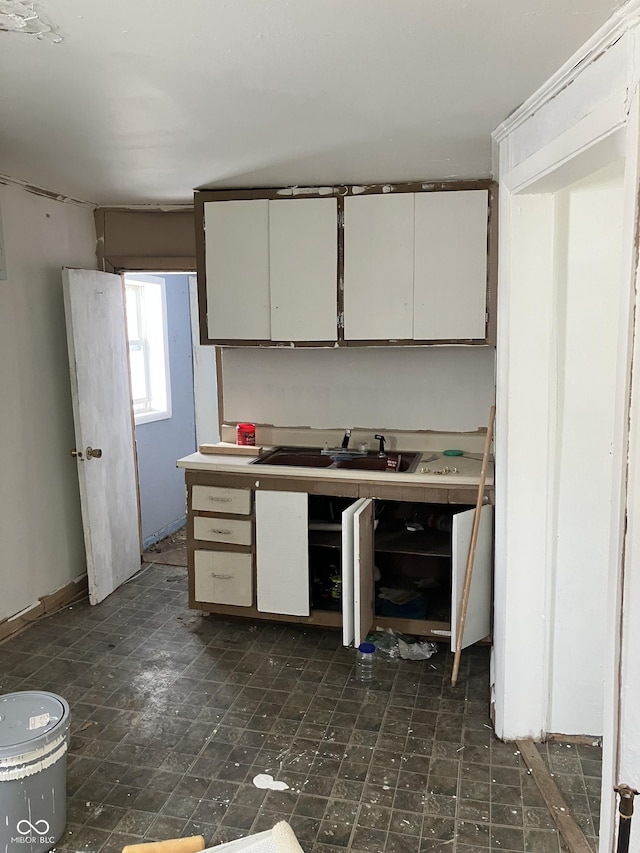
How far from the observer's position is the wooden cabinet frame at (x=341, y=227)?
333 cm

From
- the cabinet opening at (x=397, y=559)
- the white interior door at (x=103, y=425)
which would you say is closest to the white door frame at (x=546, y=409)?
the cabinet opening at (x=397, y=559)

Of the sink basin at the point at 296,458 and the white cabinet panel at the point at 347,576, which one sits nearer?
the white cabinet panel at the point at 347,576

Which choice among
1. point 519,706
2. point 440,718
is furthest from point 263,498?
point 519,706

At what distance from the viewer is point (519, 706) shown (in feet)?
8.58

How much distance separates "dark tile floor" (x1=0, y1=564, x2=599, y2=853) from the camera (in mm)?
2209

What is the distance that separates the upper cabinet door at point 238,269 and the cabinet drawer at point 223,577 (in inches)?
48.0

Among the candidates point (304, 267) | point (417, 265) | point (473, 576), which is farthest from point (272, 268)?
point (473, 576)

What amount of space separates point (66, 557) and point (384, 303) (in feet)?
7.87

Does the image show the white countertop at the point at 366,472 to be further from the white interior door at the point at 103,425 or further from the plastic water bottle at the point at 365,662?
the plastic water bottle at the point at 365,662

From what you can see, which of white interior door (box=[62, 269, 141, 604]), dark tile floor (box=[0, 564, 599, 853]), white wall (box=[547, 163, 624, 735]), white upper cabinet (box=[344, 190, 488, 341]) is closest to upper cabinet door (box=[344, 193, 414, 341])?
white upper cabinet (box=[344, 190, 488, 341])

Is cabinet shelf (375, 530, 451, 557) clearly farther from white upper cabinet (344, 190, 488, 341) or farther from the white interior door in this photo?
the white interior door

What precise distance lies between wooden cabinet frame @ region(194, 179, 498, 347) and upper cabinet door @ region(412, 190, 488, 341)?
0.03 m

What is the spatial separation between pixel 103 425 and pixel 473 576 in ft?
7.74

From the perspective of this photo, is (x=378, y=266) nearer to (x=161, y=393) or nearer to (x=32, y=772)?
(x=161, y=393)
